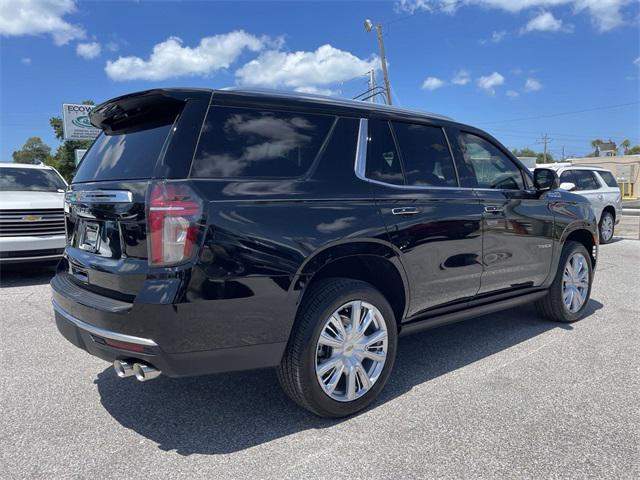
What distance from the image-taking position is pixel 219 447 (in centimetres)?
270

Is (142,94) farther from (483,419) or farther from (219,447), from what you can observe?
(483,419)

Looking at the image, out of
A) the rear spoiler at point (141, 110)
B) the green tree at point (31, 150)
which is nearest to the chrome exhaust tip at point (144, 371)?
the rear spoiler at point (141, 110)

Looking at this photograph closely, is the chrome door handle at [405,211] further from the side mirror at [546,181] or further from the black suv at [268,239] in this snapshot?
the side mirror at [546,181]

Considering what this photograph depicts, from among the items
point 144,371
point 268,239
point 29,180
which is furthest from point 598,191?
point 29,180

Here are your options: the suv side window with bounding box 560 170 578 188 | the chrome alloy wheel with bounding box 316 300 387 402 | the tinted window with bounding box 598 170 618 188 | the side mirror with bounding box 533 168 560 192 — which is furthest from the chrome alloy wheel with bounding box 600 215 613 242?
the chrome alloy wheel with bounding box 316 300 387 402

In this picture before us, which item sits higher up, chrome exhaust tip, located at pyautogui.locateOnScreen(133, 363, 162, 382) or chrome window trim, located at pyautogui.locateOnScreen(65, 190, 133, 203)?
chrome window trim, located at pyautogui.locateOnScreen(65, 190, 133, 203)

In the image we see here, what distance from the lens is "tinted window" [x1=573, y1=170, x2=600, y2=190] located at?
11.4m

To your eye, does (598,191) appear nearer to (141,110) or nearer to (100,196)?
(141,110)

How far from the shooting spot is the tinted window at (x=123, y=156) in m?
2.62

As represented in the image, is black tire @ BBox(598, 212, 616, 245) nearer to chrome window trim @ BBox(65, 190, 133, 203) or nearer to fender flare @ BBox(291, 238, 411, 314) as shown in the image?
fender flare @ BBox(291, 238, 411, 314)

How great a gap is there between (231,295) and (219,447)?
90 centimetres

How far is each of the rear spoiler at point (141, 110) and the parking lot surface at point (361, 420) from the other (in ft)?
5.88

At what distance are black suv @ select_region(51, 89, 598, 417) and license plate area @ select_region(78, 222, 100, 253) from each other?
0.6 inches

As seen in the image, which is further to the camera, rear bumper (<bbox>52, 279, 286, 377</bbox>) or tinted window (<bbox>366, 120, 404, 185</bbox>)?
tinted window (<bbox>366, 120, 404, 185</bbox>)
